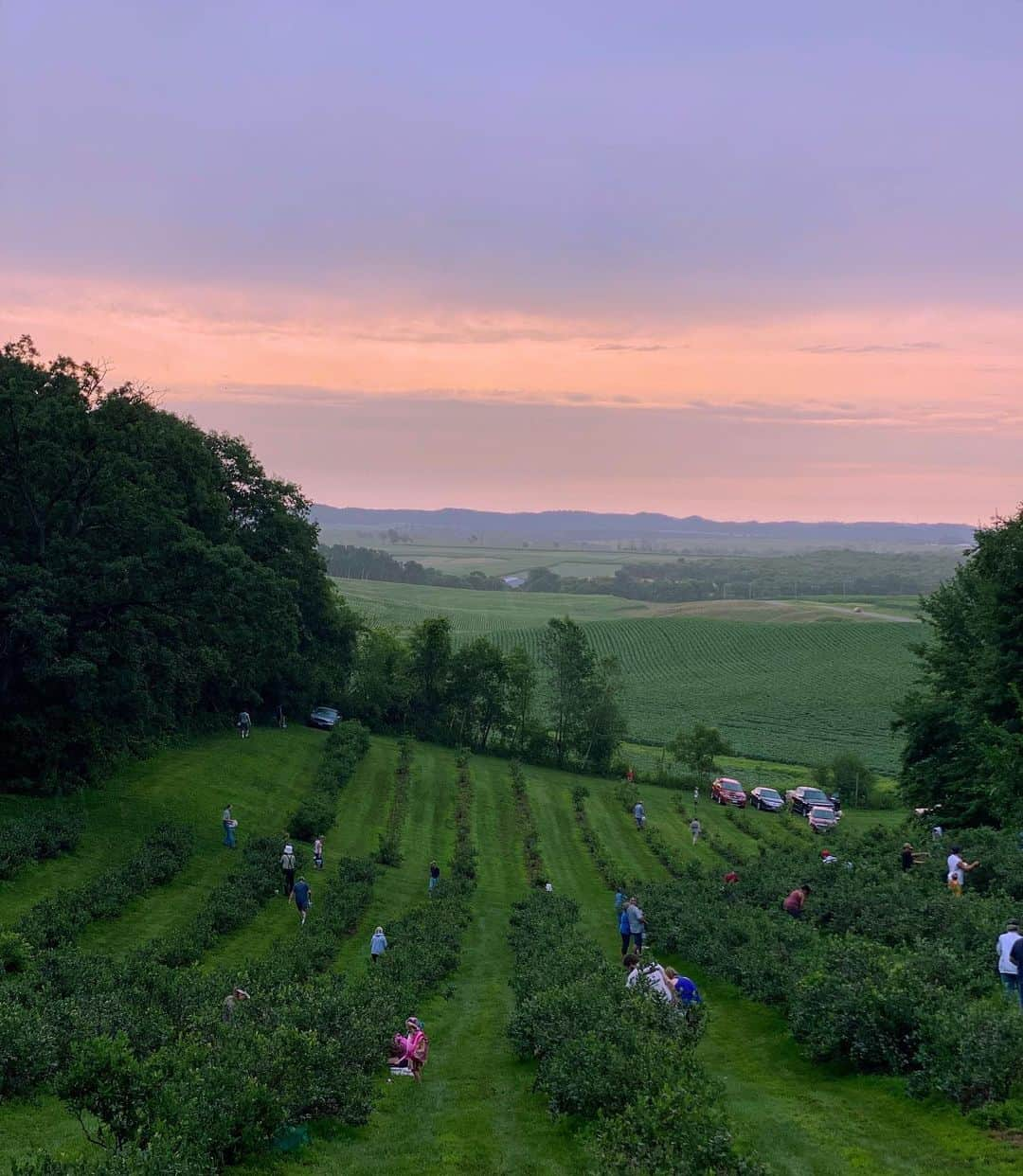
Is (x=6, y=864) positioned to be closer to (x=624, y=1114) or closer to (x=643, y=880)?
(x=624, y=1114)

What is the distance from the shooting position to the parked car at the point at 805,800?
190 ft

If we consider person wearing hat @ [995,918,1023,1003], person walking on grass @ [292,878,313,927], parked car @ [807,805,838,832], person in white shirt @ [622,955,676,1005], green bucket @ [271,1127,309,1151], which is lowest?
parked car @ [807,805,838,832]

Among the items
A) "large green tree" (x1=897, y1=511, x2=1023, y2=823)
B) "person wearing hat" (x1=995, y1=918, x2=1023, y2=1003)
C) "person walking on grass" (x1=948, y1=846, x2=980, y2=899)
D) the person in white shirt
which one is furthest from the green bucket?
"large green tree" (x1=897, y1=511, x2=1023, y2=823)

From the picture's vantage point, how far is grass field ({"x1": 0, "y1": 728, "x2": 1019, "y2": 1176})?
37.9 feet

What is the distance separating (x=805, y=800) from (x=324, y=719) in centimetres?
2894

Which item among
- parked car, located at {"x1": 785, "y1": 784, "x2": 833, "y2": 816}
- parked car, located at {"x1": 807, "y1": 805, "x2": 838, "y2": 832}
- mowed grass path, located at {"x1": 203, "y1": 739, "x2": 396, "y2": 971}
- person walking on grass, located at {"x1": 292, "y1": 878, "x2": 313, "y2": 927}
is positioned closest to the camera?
mowed grass path, located at {"x1": 203, "y1": 739, "x2": 396, "y2": 971}

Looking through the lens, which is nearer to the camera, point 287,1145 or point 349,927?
point 287,1145

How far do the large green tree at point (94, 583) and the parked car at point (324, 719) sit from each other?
23008mm

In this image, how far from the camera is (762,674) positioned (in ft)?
399

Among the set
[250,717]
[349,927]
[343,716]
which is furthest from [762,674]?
[349,927]

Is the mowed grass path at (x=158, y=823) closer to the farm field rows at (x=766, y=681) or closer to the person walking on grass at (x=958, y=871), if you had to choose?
the person walking on grass at (x=958, y=871)

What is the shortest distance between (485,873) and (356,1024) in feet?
83.3

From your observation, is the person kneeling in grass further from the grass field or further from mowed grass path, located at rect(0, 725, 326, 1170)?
mowed grass path, located at rect(0, 725, 326, 1170)

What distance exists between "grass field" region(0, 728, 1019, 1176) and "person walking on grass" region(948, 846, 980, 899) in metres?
6.80
